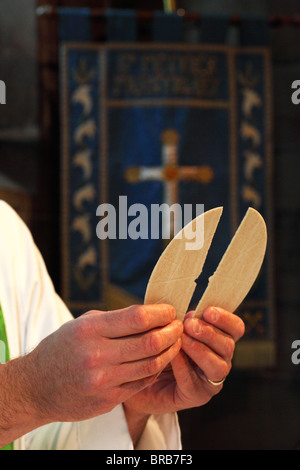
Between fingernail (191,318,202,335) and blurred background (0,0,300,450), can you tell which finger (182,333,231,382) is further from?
blurred background (0,0,300,450)

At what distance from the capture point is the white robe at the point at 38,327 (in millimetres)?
1220

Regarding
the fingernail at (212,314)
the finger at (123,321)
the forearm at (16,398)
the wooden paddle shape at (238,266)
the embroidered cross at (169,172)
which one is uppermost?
the embroidered cross at (169,172)

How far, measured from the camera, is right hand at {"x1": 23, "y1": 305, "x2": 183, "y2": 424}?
851 mm

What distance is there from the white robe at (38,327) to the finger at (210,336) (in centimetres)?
31

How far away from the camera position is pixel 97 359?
2.79 ft

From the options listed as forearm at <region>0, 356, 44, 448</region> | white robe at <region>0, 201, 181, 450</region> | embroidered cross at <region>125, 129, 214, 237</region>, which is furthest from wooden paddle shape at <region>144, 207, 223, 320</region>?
embroidered cross at <region>125, 129, 214, 237</region>

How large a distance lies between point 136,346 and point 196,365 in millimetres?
273

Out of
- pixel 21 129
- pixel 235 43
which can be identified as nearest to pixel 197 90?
pixel 235 43

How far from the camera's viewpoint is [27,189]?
122 inches

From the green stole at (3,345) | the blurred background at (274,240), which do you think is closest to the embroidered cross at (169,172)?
the blurred background at (274,240)

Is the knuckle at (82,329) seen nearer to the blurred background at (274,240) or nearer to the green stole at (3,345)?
the green stole at (3,345)

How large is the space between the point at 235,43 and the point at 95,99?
835 mm

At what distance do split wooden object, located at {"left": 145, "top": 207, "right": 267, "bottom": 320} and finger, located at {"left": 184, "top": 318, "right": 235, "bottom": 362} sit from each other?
0.02 m

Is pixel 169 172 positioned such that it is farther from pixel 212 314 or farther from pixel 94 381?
pixel 94 381
